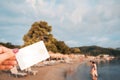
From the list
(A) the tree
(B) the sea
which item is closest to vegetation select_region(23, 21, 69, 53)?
(A) the tree

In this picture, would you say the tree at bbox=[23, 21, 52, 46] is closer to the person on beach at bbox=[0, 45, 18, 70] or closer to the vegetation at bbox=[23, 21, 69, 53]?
the vegetation at bbox=[23, 21, 69, 53]

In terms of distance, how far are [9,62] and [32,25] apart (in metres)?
54.5

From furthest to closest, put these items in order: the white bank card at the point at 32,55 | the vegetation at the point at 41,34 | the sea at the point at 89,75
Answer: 1. the vegetation at the point at 41,34
2. the sea at the point at 89,75
3. the white bank card at the point at 32,55

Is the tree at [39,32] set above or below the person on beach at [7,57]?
above

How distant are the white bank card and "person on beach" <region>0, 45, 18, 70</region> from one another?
0.24ft

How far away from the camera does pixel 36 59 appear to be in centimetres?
374

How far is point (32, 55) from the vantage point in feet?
12.3

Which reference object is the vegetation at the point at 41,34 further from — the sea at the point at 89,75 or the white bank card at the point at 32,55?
the white bank card at the point at 32,55

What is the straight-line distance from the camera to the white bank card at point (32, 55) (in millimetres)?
3711

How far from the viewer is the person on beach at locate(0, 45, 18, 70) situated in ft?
11.6

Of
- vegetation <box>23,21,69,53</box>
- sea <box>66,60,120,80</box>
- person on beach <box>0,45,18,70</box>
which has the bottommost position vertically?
sea <box>66,60,120,80</box>

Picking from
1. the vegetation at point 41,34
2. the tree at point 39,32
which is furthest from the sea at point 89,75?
the tree at point 39,32

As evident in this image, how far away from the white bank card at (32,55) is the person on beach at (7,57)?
0.24 feet

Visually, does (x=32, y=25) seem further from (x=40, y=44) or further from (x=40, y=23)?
(x=40, y=44)
